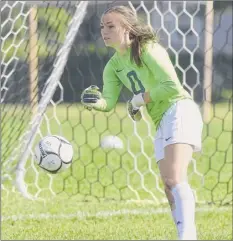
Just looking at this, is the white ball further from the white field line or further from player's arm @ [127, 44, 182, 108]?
player's arm @ [127, 44, 182, 108]

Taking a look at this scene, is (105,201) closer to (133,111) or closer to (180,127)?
(133,111)

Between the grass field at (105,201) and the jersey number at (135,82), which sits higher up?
the jersey number at (135,82)

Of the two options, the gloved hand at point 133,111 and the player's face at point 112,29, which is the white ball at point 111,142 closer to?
the gloved hand at point 133,111

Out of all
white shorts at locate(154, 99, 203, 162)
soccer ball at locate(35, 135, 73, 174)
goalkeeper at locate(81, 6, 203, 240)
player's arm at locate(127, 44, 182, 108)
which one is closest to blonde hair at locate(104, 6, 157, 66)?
goalkeeper at locate(81, 6, 203, 240)

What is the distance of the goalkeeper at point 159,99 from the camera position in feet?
15.5

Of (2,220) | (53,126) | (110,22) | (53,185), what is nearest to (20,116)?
(53,185)

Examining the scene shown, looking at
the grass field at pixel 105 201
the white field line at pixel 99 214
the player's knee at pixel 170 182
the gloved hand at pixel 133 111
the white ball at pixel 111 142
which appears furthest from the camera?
the white ball at pixel 111 142

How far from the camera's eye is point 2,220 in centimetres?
624

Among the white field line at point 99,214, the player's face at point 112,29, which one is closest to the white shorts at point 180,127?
the player's face at point 112,29

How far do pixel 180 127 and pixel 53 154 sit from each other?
0.71m

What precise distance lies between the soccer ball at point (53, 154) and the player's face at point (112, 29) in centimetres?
60

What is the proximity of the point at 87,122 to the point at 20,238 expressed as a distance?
9.05 m

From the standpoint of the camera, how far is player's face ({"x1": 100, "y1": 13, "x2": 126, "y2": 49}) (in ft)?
16.1

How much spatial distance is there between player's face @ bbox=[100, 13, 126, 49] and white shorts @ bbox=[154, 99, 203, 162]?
0.46 m
